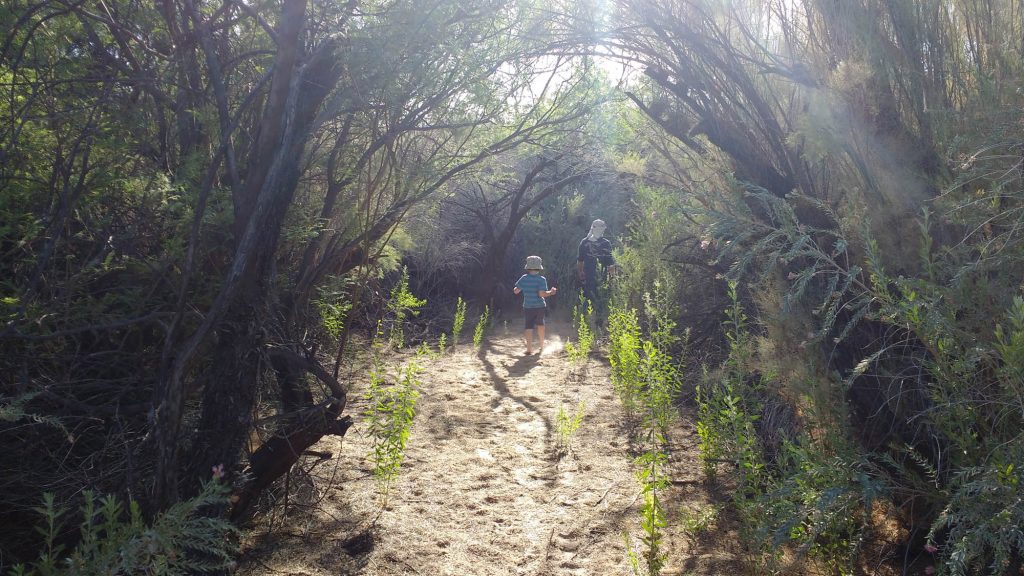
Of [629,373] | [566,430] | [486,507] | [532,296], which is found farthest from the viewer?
[532,296]

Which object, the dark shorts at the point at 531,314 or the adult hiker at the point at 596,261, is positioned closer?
the dark shorts at the point at 531,314

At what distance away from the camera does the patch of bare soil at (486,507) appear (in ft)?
11.0

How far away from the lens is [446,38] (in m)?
4.08

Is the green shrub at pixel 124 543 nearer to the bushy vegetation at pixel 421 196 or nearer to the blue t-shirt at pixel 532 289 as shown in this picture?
the bushy vegetation at pixel 421 196

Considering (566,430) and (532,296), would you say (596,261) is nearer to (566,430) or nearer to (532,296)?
(532,296)

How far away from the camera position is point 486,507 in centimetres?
407

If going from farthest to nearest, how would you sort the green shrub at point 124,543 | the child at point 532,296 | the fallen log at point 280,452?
1. the child at point 532,296
2. the fallen log at point 280,452
3. the green shrub at point 124,543

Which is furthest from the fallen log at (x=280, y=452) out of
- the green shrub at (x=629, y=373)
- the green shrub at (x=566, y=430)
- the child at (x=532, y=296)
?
the child at (x=532, y=296)

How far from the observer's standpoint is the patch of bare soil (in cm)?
336

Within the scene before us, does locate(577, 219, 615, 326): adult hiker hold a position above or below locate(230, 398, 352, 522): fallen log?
above

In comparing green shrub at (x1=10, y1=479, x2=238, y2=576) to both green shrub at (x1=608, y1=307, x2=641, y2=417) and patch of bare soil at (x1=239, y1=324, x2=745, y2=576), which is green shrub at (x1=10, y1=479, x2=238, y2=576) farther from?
green shrub at (x1=608, y1=307, x2=641, y2=417)

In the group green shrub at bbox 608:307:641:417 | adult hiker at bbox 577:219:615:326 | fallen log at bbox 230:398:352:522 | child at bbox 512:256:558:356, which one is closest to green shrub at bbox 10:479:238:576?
fallen log at bbox 230:398:352:522

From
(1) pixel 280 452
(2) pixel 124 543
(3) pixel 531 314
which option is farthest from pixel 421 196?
(3) pixel 531 314

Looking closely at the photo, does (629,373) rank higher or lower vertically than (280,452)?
higher
